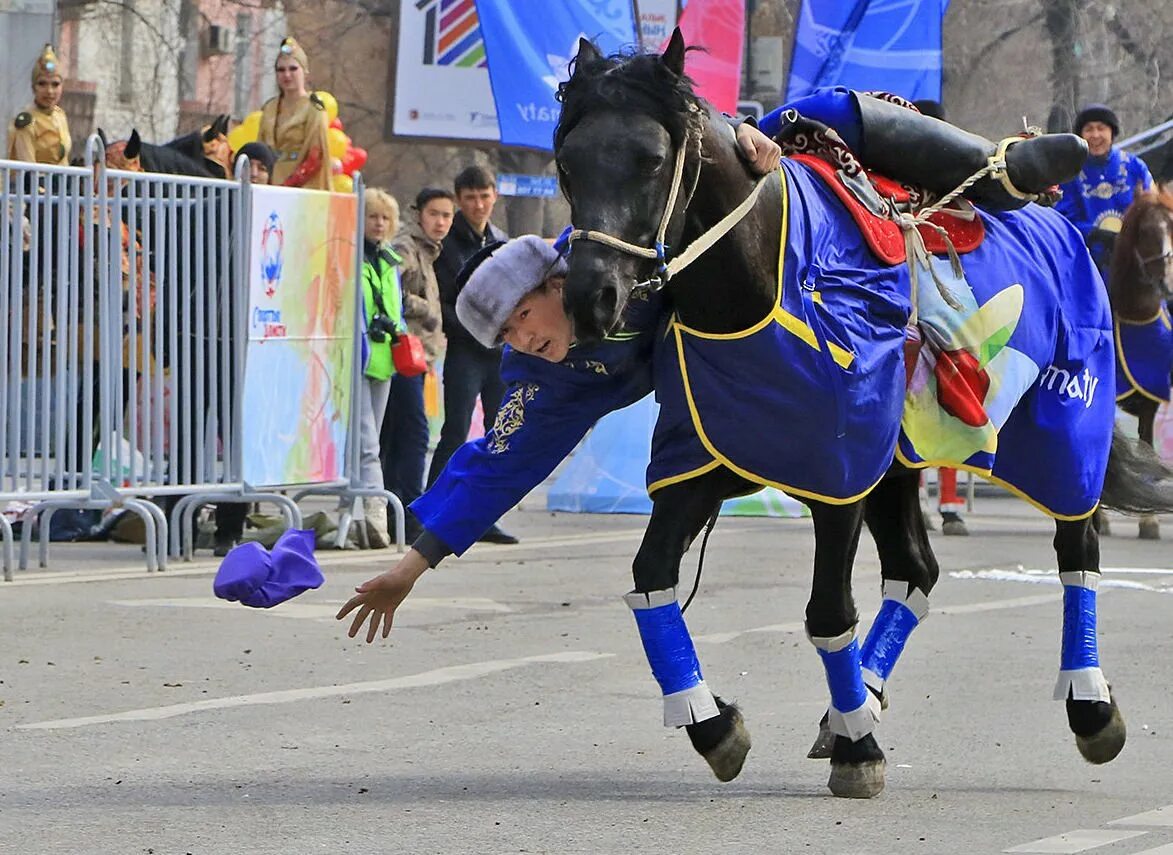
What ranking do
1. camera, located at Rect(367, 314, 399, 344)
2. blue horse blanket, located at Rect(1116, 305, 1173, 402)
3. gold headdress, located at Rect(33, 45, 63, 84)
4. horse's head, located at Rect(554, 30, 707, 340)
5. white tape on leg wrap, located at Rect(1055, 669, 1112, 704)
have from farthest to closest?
blue horse blanket, located at Rect(1116, 305, 1173, 402) → gold headdress, located at Rect(33, 45, 63, 84) → camera, located at Rect(367, 314, 399, 344) → white tape on leg wrap, located at Rect(1055, 669, 1112, 704) → horse's head, located at Rect(554, 30, 707, 340)

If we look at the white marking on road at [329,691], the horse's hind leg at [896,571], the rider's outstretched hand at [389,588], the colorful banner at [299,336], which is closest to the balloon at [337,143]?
the colorful banner at [299,336]

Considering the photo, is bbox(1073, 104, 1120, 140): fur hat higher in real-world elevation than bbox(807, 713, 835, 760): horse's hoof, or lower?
higher

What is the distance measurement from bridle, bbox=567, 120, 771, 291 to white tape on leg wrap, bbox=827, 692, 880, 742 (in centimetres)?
133

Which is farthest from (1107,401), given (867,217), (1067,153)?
(867,217)

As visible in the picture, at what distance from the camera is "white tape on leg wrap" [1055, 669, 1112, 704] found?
692cm

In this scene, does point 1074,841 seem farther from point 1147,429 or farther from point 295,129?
point 1147,429

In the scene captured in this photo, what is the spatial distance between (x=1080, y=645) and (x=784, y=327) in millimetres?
1635

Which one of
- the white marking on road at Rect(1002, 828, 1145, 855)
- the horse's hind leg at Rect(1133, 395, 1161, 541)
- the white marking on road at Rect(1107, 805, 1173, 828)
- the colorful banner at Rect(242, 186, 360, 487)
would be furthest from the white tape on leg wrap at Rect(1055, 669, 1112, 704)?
the horse's hind leg at Rect(1133, 395, 1161, 541)

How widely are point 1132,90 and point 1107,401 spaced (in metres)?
33.6

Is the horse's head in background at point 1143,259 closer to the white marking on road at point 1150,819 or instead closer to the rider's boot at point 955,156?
the rider's boot at point 955,156

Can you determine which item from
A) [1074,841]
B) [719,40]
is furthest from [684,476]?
[719,40]

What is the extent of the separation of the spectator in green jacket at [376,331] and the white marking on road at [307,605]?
2.32m

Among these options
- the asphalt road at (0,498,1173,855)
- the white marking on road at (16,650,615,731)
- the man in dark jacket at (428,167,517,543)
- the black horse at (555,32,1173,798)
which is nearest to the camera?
the black horse at (555,32,1173,798)

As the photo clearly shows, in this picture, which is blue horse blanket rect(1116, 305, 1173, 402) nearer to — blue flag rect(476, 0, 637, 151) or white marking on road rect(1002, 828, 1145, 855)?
blue flag rect(476, 0, 637, 151)
